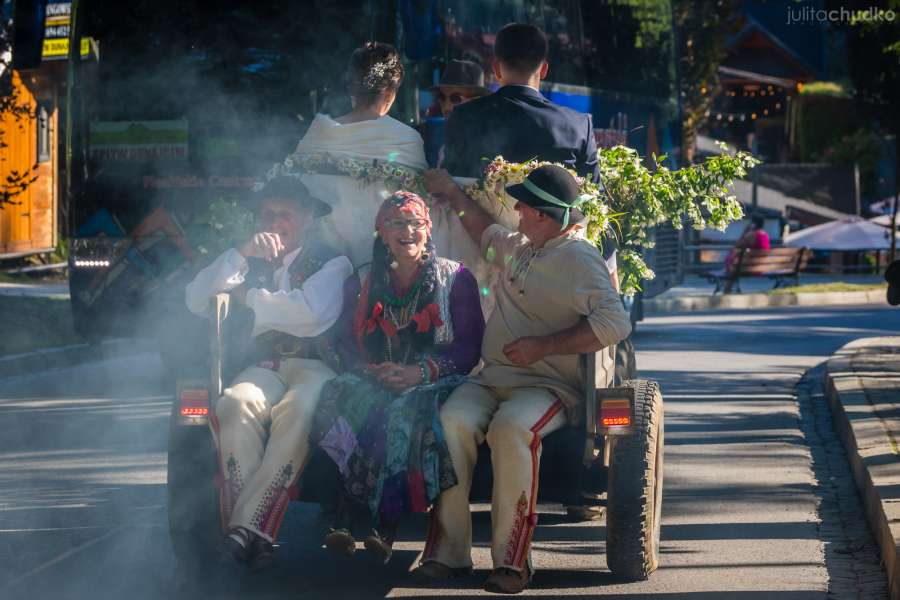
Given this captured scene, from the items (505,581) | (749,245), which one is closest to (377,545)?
(505,581)

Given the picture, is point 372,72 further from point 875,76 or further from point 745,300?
point 875,76

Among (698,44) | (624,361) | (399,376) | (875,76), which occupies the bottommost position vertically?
(624,361)

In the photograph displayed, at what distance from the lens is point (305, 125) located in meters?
12.3

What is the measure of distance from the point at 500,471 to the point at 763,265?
2320 cm

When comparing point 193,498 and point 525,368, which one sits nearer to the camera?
point 193,498

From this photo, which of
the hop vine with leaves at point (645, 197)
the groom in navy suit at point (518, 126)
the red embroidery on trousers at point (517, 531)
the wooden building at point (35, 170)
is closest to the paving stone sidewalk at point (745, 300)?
the wooden building at point (35, 170)

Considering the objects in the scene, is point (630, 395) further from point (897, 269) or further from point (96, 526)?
point (96, 526)

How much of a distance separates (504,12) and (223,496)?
8.06 meters

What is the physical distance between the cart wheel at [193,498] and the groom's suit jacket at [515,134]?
183 centimetres

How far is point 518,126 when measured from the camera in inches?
273

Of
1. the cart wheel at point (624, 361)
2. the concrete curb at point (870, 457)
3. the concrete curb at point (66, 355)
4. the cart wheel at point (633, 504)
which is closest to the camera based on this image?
the cart wheel at point (633, 504)

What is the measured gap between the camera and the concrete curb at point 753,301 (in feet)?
81.1

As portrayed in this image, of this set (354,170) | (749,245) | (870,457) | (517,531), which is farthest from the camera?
(749,245)

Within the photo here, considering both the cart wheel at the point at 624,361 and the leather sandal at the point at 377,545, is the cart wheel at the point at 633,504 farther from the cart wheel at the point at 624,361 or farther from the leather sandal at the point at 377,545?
the cart wheel at the point at 624,361
